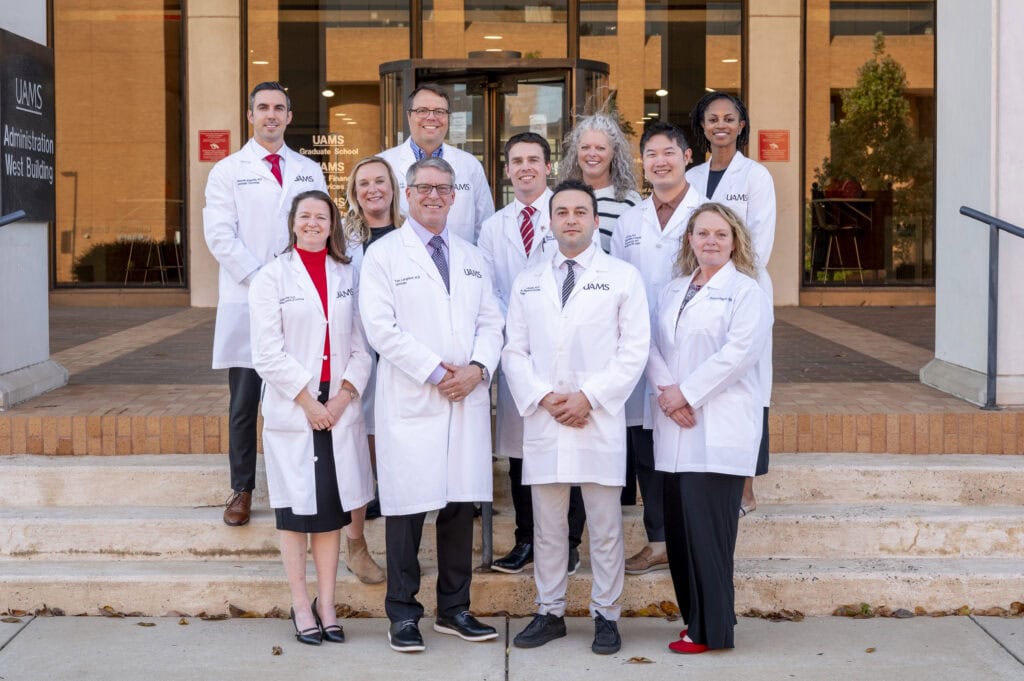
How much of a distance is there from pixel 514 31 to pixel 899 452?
28.6 feet

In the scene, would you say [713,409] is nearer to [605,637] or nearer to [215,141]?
[605,637]

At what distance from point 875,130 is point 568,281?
10.1 metres

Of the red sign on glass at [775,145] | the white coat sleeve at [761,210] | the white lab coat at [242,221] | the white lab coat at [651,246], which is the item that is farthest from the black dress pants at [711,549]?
the red sign on glass at [775,145]

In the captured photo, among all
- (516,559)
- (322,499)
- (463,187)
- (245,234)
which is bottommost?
(516,559)

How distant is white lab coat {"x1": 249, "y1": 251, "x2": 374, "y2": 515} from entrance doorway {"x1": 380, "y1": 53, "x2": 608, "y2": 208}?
724 centimetres

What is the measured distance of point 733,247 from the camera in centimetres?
546

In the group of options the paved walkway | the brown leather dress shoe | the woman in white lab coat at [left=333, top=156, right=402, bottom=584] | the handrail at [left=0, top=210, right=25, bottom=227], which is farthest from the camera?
the handrail at [left=0, top=210, right=25, bottom=227]

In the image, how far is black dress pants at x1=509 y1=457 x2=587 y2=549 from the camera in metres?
5.96

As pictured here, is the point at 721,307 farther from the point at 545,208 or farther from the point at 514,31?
the point at 514,31

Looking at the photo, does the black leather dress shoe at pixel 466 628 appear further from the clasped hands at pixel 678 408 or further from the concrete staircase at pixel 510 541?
the clasped hands at pixel 678 408

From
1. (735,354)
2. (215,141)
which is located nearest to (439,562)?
(735,354)

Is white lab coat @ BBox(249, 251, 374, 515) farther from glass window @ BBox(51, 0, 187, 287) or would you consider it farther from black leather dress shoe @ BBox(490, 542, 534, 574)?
glass window @ BBox(51, 0, 187, 287)

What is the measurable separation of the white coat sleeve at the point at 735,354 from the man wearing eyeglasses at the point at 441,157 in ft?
5.20

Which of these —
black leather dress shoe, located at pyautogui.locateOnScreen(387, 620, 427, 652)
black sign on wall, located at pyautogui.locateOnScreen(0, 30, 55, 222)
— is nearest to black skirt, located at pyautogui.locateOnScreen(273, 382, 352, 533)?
black leather dress shoe, located at pyautogui.locateOnScreen(387, 620, 427, 652)
